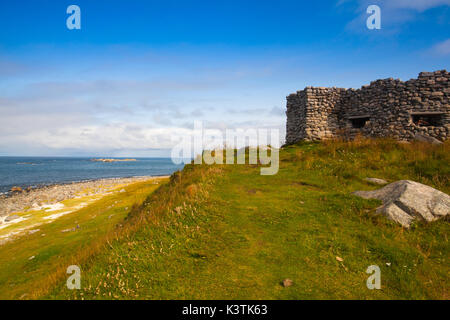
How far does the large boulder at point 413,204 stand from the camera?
745 centimetres

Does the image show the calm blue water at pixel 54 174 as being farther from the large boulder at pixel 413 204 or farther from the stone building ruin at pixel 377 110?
the large boulder at pixel 413 204

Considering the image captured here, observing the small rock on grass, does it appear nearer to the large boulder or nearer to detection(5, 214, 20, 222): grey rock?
the large boulder

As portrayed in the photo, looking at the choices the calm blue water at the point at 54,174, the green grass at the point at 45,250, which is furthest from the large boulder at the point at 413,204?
the calm blue water at the point at 54,174

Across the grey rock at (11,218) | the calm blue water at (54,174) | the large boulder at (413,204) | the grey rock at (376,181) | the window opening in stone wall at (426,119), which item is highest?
the window opening in stone wall at (426,119)

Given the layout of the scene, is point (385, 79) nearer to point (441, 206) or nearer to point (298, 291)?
point (441, 206)

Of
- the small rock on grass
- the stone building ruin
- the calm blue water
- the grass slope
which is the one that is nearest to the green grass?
the grass slope

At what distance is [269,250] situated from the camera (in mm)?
6352

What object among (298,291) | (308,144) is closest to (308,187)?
(298,291)

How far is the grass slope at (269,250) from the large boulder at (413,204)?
0.33 meters

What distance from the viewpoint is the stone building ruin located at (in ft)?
56.3

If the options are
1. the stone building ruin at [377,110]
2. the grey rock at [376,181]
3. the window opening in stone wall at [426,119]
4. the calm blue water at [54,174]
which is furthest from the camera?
the calm blue water at [54,174]

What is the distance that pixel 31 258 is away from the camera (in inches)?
569

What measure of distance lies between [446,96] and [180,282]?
75.8 ft
